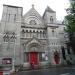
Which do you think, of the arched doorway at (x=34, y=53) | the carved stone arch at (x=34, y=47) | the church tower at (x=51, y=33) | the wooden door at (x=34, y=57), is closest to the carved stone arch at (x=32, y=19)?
the church tower at (x=51, y=33)

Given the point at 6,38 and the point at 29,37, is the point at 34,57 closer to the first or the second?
the point at 29,37

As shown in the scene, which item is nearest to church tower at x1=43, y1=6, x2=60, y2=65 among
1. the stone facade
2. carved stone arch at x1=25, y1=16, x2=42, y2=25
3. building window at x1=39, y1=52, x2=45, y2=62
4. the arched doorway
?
the stone facade

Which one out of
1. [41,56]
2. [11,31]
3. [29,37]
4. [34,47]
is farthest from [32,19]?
[41,56]

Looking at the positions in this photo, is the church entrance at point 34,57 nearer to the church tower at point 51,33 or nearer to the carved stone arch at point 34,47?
the carved stone arch at point 34,47

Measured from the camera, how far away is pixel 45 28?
32.9 metres

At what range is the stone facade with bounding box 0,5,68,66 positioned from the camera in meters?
28.9

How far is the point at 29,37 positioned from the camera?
30953mm

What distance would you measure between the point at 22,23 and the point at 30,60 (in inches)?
336

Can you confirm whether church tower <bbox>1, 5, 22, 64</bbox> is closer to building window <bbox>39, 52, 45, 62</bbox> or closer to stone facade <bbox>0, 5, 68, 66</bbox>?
stone facade <bbox>0, 5, 68, 66</bbox>

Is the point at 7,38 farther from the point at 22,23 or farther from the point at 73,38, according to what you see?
the point at 73,38

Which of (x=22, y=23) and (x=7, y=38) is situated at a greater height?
(x=22, y=23)

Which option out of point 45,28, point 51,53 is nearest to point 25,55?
point 51,53

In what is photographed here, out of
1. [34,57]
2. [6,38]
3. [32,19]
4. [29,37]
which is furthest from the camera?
[32,19]

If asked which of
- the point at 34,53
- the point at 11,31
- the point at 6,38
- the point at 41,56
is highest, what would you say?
the point at 11,31
